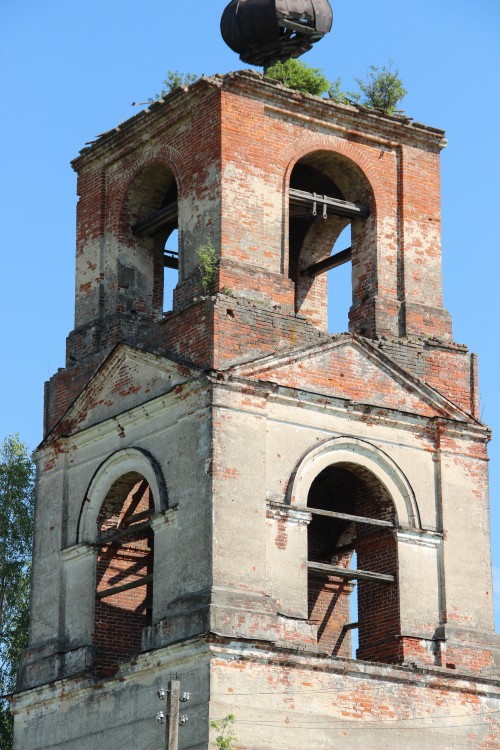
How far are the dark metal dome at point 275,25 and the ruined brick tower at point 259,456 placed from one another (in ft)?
4.05

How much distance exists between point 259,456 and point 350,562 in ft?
12.0

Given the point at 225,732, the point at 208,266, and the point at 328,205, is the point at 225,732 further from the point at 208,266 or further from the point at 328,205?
the point at 328,205

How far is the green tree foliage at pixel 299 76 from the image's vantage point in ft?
87.8

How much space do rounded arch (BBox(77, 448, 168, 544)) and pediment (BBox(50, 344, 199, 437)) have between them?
54 cm

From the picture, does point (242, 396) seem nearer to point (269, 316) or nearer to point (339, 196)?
point (269, 316)

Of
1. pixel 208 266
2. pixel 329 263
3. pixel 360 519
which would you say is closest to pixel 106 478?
pixel 208 266

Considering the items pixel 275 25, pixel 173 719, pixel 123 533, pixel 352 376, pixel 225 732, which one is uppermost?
pixel 275 25

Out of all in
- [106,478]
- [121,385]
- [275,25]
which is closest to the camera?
[106,478]

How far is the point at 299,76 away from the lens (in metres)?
27.0

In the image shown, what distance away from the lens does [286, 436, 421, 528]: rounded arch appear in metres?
23.9

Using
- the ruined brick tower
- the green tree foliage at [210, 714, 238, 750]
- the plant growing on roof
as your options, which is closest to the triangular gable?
the ruined brick tower

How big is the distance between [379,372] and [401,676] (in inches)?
139

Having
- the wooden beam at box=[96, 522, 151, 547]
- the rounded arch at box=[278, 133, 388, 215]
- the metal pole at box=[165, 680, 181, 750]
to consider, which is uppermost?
the rounded arch at box=[278, 133, 388, 215]

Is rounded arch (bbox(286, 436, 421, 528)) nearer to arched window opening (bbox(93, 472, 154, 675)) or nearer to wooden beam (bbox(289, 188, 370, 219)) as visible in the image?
arched window opening (bbox(93, 472, 154, 675))
